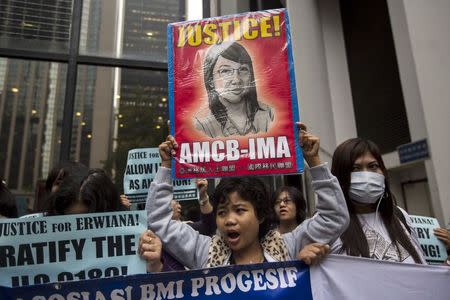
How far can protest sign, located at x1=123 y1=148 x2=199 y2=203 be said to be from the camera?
3445 millimetres

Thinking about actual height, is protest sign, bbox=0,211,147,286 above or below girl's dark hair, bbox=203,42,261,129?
below

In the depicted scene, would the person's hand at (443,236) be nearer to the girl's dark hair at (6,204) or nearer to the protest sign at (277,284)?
the protest sign at (277,284)

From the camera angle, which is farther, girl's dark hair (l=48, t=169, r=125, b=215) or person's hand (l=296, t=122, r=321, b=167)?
girl's dark hair (l=48, t=169, r=125, b=215)

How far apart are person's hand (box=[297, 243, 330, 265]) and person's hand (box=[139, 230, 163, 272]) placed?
654mm

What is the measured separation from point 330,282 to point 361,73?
882 centimetres

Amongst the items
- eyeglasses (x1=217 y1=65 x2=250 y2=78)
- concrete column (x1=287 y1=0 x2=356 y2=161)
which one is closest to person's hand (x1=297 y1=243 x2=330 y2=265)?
eyeglasses (x1=217 y1=65 x2=250 y2=78)

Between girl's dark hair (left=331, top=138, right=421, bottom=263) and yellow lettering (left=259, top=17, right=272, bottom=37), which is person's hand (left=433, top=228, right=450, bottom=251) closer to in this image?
girl's dark hair (left=331, top=138, right=421, bottom=263)

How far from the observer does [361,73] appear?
9633 mm

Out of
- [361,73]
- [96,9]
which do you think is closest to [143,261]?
[96,9]

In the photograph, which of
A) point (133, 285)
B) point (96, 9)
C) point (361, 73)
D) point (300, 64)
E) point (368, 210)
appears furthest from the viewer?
point (361, 73)

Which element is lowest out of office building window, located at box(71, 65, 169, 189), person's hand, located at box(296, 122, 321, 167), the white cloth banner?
the white cloth banner

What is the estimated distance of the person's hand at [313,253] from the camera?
1707mm

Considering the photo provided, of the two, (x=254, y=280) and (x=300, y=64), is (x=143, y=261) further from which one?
(x=300, y=64)

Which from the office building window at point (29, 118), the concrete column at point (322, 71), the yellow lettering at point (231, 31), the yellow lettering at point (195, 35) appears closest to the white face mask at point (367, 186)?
the yellow lettering at point (231, 31)
